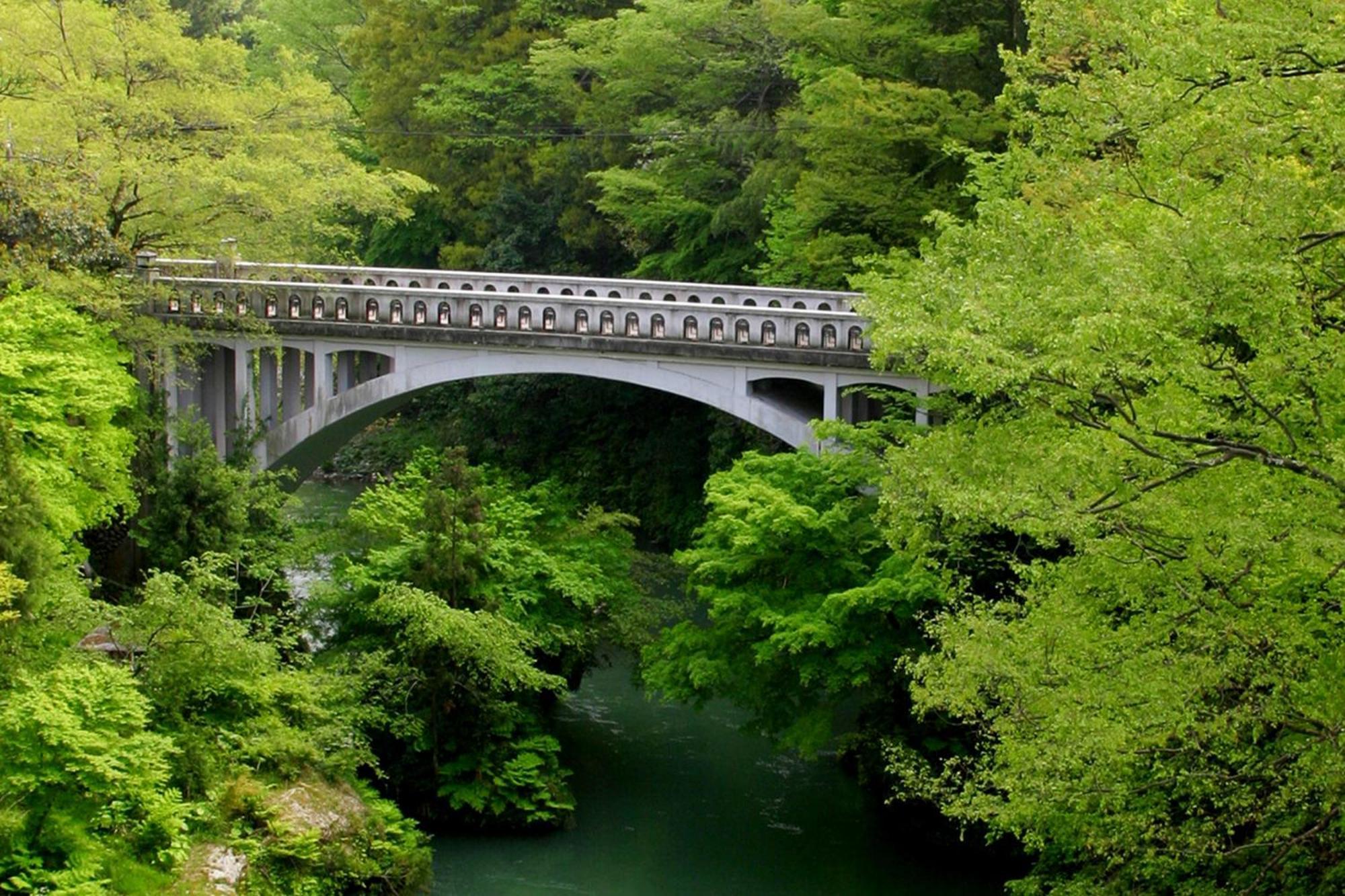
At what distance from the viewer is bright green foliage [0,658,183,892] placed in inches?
618

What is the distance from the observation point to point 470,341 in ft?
96.2

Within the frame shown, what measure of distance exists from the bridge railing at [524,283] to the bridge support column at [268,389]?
1.46 m

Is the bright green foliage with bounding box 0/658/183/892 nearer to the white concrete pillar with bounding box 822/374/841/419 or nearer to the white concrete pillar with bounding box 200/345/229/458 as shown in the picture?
the white concrete pillar with bounding box 822/374/841/419

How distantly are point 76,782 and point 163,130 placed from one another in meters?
14.0

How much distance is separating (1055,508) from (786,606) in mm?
9043

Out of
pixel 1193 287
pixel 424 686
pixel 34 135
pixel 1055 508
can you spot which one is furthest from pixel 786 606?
pixel 34 135

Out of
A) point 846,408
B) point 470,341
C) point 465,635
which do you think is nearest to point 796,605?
point 465,635

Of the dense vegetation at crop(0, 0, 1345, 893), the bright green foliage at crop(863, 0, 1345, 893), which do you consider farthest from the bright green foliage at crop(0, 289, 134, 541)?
the bright green foliage at crop(863, 0, 1345, 893)

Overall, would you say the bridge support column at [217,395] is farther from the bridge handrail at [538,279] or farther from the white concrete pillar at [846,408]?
the white concrete pillar at [846,408]

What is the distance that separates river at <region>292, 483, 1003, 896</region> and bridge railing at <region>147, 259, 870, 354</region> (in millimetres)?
5881

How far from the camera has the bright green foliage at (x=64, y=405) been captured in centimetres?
2136

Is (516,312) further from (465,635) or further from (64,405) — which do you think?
(465,635)

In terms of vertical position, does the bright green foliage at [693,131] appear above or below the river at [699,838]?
above

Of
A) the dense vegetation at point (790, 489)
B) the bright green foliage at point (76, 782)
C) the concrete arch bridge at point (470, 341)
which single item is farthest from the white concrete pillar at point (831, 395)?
the bright green foliage at point (76, 782)
